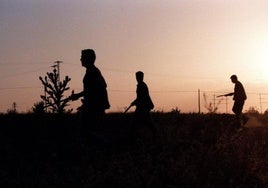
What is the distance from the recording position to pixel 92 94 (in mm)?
11164

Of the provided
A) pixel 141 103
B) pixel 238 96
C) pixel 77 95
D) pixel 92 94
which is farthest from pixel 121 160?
pixel 238 96

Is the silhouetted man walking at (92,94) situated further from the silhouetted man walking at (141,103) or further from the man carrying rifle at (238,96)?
the man carrying rifle at (238,96)

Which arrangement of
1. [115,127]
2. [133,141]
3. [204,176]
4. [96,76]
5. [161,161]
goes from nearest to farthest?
[204,176]
[161,161]
[96,76]
[133,141]
[115,127]

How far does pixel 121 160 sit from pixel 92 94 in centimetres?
171

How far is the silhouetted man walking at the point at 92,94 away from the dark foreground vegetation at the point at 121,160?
0.92ft

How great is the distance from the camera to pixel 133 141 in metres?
14.9

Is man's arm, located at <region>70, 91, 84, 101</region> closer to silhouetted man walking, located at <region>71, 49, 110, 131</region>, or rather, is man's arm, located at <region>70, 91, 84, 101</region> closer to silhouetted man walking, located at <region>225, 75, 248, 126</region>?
silhouetted man walking, located at <region>71, 49, 110, 131</region>

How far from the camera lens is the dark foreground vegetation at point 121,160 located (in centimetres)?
792

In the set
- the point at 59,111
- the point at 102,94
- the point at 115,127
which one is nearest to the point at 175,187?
the point at 102,94

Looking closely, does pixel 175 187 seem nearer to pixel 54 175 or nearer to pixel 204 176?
pixel 204 176

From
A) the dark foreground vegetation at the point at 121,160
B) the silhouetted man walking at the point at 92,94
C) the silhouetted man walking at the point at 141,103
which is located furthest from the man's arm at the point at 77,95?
the silhouetted man walking at the point at 141,103

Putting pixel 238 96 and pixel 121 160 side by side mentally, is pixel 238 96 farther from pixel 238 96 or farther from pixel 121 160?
pixel 121 160

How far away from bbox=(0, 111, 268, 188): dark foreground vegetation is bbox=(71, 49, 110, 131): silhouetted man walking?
28cm

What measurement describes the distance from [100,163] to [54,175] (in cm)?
108
